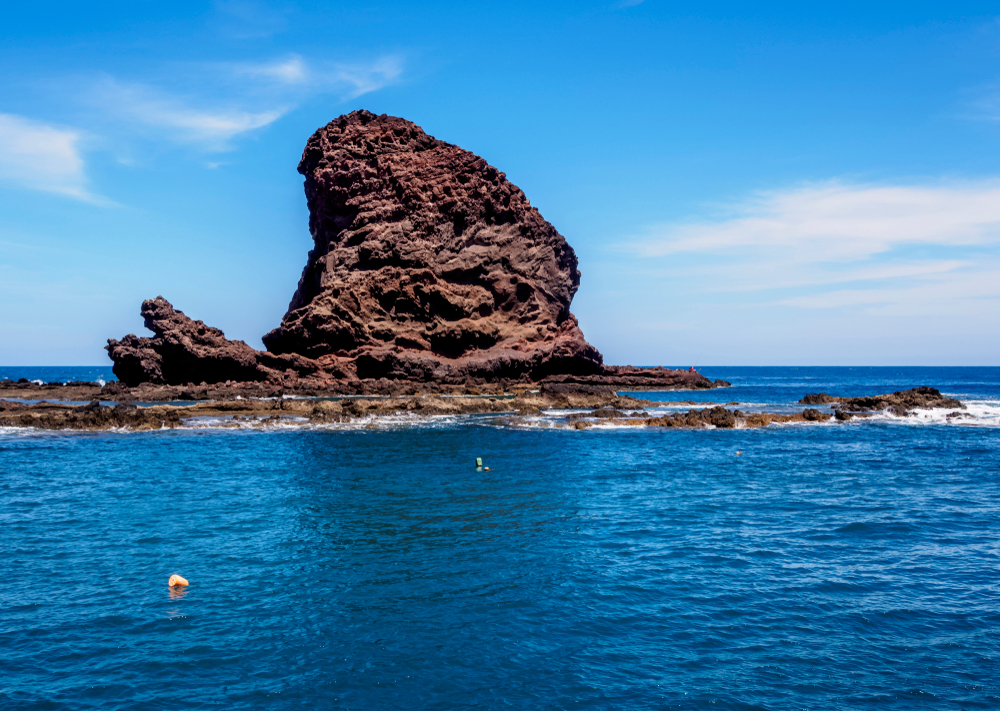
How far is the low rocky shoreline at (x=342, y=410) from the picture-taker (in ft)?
116

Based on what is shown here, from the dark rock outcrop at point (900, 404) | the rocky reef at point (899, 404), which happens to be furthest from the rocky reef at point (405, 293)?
the dark rock outcrop at point (900, 404)

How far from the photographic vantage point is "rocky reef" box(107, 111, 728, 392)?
5925cm

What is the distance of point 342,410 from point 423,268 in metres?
30.4

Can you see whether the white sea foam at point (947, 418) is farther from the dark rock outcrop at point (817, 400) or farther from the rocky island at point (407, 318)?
the dark rock outcrop at point (817, 400)

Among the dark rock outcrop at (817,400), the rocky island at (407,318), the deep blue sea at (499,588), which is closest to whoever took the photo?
the deep blue sea at (499,588)

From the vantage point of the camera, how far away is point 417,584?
11266 mm

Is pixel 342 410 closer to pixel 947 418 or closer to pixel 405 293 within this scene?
pixel 405 293

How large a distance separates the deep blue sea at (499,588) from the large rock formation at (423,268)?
41705 millimetres

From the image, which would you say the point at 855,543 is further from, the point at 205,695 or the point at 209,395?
the point at 209,395

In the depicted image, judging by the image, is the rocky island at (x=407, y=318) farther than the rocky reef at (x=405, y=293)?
No

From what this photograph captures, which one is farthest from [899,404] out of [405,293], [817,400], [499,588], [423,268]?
[499,588]

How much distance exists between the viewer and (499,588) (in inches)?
436

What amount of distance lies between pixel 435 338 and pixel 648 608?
186 feet

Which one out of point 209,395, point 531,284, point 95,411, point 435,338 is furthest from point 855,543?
point 531,284
